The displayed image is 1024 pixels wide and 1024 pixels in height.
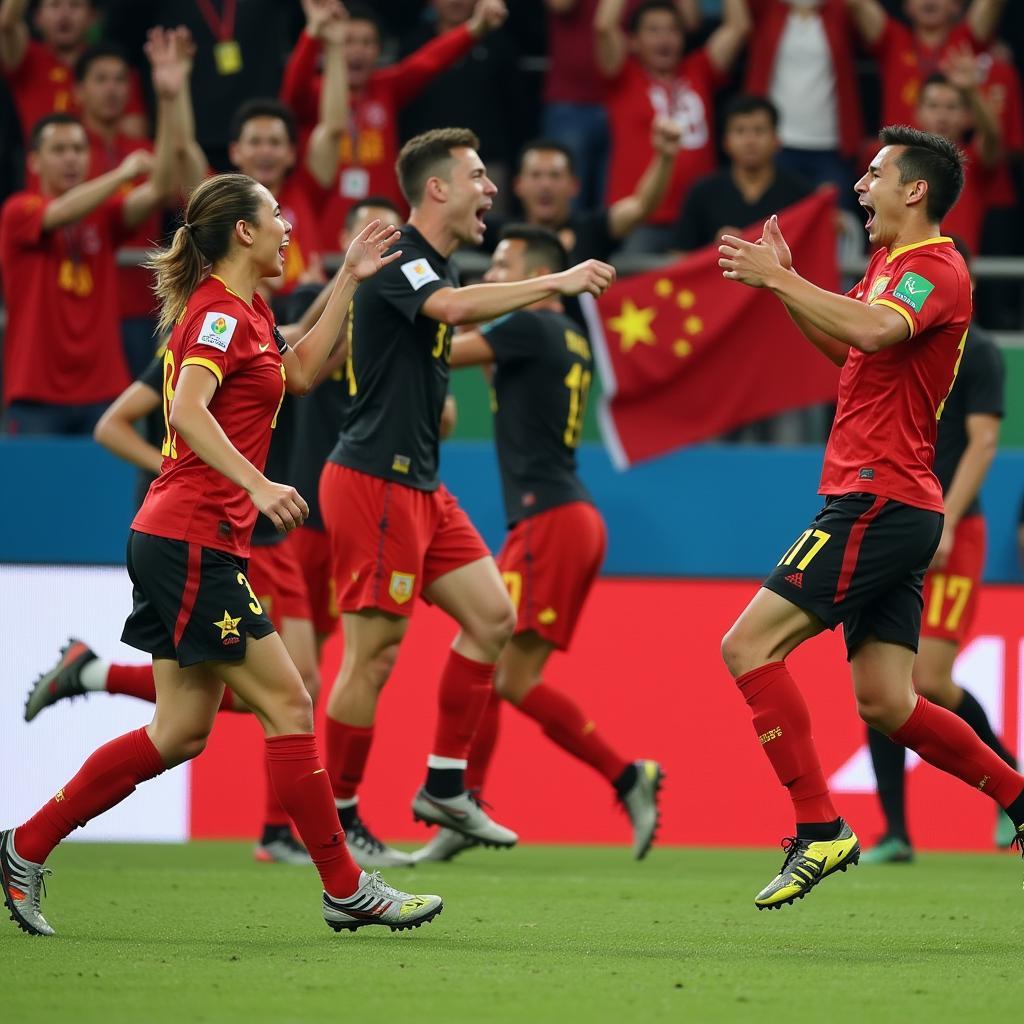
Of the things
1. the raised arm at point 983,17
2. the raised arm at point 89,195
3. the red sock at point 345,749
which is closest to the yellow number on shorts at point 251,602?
the red sock at point 345,749

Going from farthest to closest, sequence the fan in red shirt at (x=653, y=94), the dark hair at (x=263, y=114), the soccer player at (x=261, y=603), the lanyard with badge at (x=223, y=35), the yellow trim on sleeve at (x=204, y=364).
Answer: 1. the lanyard with badge at (x=223, y=35)
2. the fan in red shirt at (x=653, y=94)
3. the dark hair at (x=263, y=114)
4. the soccer player at (x=261, y=603)
5. the yellow trim on sleeve at (x=204, y=364)

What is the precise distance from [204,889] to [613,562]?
359 centimetres

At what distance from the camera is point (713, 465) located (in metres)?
9.54

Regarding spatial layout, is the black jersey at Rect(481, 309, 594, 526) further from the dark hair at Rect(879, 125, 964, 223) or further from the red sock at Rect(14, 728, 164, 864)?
the red sock at Rect(14, 728, 164, 864)

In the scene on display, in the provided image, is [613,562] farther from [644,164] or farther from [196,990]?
[196,990]

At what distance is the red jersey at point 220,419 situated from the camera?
16.5 ft

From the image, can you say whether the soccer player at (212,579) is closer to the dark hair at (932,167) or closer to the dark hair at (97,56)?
the dark hair at (932,167)

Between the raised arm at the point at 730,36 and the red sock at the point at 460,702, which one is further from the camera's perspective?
the raised arm at the point at 730,36

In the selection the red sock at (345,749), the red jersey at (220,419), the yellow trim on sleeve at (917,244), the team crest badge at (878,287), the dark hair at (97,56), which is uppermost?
the dark hair at (97,56)

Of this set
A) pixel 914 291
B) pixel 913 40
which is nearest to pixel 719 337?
pixel 913 40

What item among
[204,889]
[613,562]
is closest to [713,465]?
[613,562]

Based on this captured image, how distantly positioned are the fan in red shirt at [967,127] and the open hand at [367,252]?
4.88 meters

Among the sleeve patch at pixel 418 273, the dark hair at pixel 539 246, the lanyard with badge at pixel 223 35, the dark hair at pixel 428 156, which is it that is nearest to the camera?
the sleeve patch at pixel 418 273

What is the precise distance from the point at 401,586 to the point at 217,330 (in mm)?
1996
